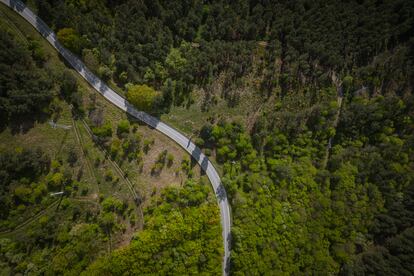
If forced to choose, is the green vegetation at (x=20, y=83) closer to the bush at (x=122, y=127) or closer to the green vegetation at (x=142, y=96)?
the bush at (x=122, y=127)

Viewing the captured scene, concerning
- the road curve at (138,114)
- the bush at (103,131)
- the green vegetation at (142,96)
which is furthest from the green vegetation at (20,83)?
the green vegetation at (142,96)

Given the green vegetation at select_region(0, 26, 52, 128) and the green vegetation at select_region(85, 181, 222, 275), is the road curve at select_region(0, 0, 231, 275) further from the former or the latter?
the green vegetation at select_region(0, 26, 52, 128)

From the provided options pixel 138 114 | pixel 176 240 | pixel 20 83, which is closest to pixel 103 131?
pixel 138 114

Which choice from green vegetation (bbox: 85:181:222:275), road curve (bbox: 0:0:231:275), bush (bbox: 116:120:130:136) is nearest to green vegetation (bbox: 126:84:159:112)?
road curve (bbox: 0:0:231:275)

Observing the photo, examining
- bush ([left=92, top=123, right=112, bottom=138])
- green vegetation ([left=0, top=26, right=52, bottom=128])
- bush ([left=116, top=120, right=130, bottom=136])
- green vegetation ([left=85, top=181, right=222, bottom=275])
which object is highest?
green vegetation ([left=0, top=26, right=52, bottom=128])

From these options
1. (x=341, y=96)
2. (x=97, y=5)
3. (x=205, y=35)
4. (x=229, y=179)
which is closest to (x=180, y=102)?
(x=205, y=35)

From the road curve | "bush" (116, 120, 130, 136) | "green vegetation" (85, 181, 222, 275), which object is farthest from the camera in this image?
"bush" (116, 120, 130, 136)
